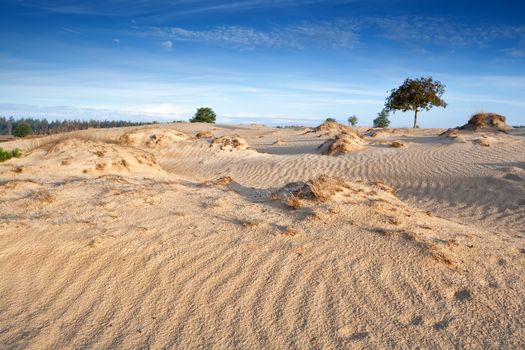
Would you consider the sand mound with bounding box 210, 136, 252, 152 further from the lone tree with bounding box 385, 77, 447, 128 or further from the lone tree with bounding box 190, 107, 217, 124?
the lone tree with bounding box 190, 107, 217, 124

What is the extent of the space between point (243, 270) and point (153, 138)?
1341cm

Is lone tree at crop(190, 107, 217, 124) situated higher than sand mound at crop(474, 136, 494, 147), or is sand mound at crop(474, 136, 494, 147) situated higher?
lone tree at crop(190, 107, 217, 124)

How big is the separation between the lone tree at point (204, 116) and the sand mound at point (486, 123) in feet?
96.2

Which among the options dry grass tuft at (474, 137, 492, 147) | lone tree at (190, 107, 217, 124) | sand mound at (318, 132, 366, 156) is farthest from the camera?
lone tree at (190, 107, 217, 124)

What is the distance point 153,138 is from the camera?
16.2 metres

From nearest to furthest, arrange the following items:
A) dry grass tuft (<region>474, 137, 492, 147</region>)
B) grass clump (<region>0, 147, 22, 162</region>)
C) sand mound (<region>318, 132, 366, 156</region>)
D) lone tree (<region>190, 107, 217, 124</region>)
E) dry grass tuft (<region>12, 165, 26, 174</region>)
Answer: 1. dry grass tuft (<region>12, 165, 26, 174</region>)
2. grass clump (<region>0, 147, 22, 162</region>)
3. dry grass tuft (<region>474, 137, 492, 147</region>)
4. sand mound (<region>318, 132, 366, 156</region>)
5. lone tree (<region>190, 107, 217, 124</region>)

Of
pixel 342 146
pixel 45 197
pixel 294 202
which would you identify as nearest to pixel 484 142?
pixel 342 146

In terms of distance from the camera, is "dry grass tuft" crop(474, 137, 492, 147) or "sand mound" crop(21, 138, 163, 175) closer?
"sand mound" crop(21, 138, 163, 175)

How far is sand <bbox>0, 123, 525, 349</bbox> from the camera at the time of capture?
300cm

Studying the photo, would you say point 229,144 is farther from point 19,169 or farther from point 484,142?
point 484,142

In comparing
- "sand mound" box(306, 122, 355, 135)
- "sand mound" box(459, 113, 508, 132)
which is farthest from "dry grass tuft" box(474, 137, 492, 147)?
"sand mound" box(306, 122, 355, 135)

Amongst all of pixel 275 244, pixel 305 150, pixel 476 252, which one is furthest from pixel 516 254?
pixel 305 150

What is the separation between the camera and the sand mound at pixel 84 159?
8258 millimetres

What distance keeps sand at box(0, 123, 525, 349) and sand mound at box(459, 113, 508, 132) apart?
1224 centimetres
